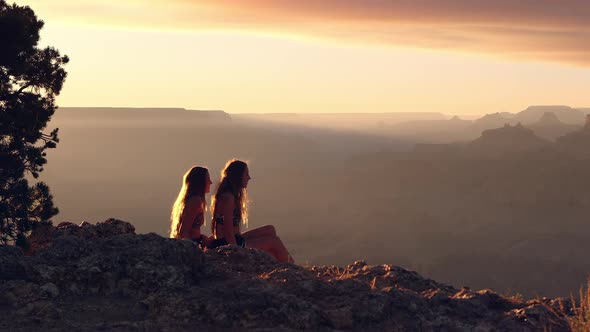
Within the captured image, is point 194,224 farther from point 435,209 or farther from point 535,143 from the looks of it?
point 535,143

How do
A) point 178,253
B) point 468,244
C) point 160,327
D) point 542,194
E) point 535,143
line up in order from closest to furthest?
point 160,327 → point 178,253 → point 468,244 → point 542,194 → point 535,143

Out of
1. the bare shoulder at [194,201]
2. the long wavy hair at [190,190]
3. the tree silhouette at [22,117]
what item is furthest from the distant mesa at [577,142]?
the bare shoulder at [194,201]

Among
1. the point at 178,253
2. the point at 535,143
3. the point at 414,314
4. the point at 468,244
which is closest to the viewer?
the point at 414,314

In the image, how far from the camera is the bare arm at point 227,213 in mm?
8219

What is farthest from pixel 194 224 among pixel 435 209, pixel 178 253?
pixel 435 209

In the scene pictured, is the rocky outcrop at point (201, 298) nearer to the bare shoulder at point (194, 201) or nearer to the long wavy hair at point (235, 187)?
the bare shoulder at point (194, 201)

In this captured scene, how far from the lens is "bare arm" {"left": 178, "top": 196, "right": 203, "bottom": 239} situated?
8.29 m

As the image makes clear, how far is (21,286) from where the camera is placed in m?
5.82

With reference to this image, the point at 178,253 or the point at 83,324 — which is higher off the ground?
the point at 178,253

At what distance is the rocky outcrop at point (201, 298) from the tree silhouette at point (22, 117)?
6.06 metres

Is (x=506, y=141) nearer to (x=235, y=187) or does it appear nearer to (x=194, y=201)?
(x=235, y=187)

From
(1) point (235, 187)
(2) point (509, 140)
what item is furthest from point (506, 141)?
(1) point (235, 187)

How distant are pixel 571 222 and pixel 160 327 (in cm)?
11476

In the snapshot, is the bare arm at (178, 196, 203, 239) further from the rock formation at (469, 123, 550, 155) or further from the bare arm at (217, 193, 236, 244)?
the rock formation at (469, 123, 550, 155)
